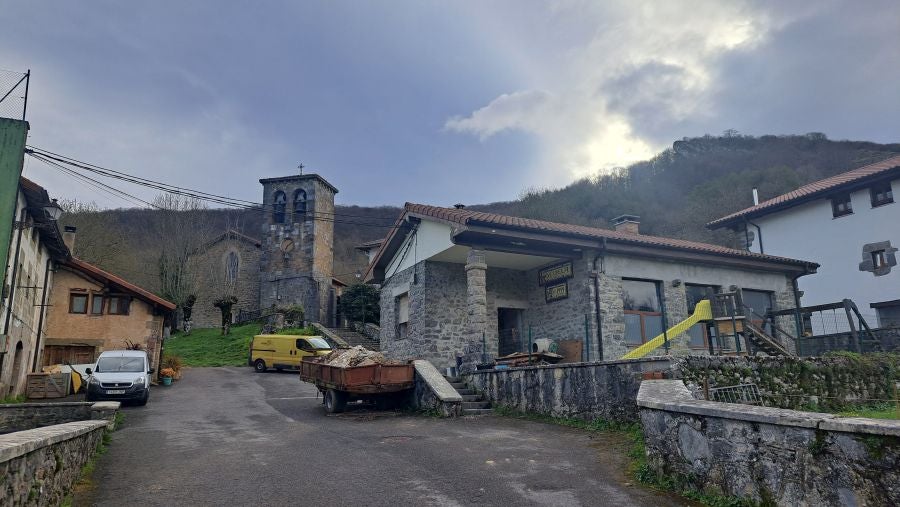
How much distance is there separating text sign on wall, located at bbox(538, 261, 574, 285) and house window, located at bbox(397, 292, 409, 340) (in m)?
4.20

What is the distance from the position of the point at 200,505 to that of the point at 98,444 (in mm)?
3946

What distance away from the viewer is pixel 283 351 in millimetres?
25547

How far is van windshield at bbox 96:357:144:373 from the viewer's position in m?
15.6

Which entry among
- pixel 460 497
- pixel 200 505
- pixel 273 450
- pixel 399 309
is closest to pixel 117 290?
pixel 399 309

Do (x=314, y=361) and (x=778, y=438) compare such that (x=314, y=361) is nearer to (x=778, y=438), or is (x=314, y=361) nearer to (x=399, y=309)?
(x=399, y=309)

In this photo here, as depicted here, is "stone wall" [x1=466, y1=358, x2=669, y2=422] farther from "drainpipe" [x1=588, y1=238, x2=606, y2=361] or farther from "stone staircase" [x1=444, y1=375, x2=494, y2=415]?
"drainpipe" [x1=588, y1=238, x2=606, y2=361]

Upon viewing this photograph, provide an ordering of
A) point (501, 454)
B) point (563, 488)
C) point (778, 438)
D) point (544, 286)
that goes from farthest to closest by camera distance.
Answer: point (544, 286) → point (501, 454) → point (563, 488) → point (778, 438)

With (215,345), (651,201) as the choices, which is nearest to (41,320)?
(215,345)

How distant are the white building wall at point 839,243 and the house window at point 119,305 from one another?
89.8ft

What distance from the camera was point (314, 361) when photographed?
1428 centimetres

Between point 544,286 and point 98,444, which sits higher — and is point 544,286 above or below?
above

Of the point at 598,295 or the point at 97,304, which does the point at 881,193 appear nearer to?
the point at 598,295

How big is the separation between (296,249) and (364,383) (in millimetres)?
32119

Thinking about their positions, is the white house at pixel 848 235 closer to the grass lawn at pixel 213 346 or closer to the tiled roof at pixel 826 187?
the tiled roof at pixel 826 187
